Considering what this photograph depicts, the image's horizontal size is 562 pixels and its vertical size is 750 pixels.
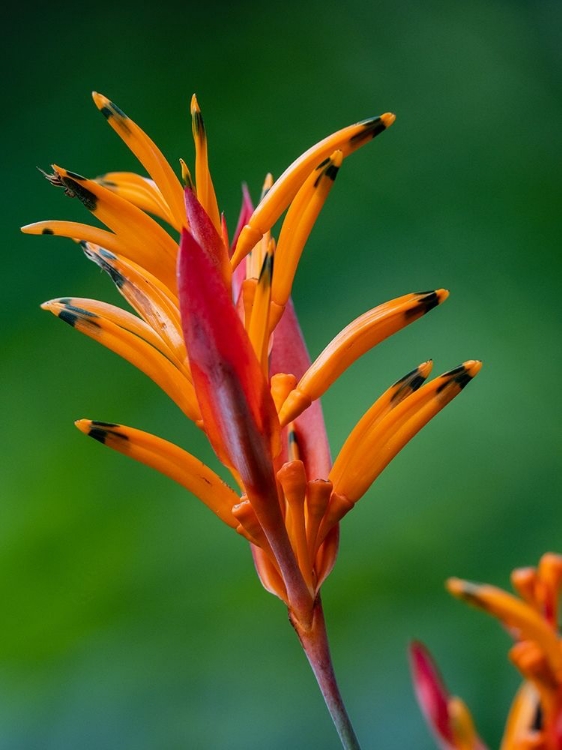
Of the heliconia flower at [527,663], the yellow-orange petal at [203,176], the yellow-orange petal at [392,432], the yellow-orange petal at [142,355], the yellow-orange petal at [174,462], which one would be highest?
the yellow-orange petal at [203,176]

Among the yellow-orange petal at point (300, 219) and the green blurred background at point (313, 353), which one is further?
the green blurred background at point (313, 353)

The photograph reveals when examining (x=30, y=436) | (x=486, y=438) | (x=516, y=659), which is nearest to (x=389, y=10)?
(x=486, y=438)

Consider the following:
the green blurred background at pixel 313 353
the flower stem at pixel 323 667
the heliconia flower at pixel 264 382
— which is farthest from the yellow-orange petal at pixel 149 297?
the green blurred background at pixel 313 353

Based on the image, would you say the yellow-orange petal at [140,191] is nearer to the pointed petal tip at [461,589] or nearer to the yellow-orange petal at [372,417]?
the yellow-orange petal at [372,417]

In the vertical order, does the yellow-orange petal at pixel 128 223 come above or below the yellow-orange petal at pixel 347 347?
above

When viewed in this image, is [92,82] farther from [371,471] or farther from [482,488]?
[371,471]

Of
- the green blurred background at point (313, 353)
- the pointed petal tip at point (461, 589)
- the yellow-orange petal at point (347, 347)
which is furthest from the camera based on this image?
the green blurred background at point (313, 353)

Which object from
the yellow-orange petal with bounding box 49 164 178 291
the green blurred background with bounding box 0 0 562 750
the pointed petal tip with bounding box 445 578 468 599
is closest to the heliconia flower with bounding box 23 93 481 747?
the yellow-orange petal with bounding box 49 164 178 291

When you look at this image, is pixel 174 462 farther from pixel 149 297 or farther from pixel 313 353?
pixel 313 353

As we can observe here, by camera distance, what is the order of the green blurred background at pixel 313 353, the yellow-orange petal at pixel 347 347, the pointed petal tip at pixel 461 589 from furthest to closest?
the green blurred background at pixel 313 353 < the yellow-orange petal at pixel 347 347 < the pointed petal tip at pixel 461 589
